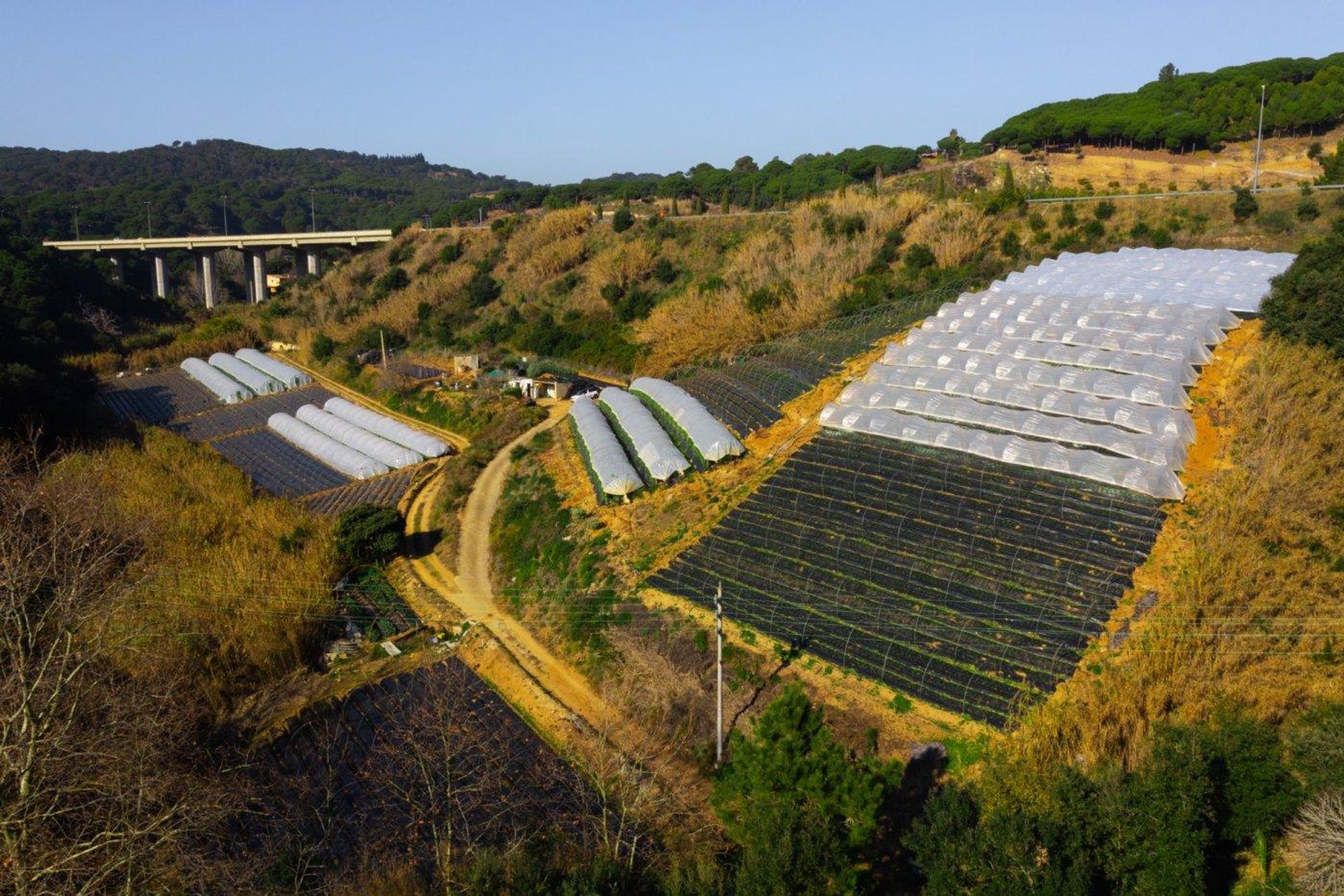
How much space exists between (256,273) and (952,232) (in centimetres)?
6526

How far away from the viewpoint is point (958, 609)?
17.1 metres

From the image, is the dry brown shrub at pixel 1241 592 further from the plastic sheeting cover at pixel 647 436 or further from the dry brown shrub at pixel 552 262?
the dry brown shrub at pixel 552 262

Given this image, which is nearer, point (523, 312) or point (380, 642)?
point (380, 642)

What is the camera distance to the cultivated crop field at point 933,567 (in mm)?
15961

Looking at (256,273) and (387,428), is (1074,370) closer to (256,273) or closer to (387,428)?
(387,428)

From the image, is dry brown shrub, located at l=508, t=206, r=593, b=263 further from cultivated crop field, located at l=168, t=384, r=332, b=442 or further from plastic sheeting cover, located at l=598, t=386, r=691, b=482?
plastic sheeting cover, located at l=598, t=386, r=691, b=482

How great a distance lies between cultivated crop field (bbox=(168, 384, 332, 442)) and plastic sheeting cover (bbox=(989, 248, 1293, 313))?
34.2 m

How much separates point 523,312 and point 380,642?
35.7 meters

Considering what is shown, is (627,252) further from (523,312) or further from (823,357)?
(823,357)

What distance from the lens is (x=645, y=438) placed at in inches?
1054

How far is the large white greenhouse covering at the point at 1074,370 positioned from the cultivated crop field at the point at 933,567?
2.74ft

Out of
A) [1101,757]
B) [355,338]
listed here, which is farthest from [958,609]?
[355,338]

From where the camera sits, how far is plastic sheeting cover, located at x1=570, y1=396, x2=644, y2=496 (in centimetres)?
2470

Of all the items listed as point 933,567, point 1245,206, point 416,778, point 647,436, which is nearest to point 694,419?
point 647,436
